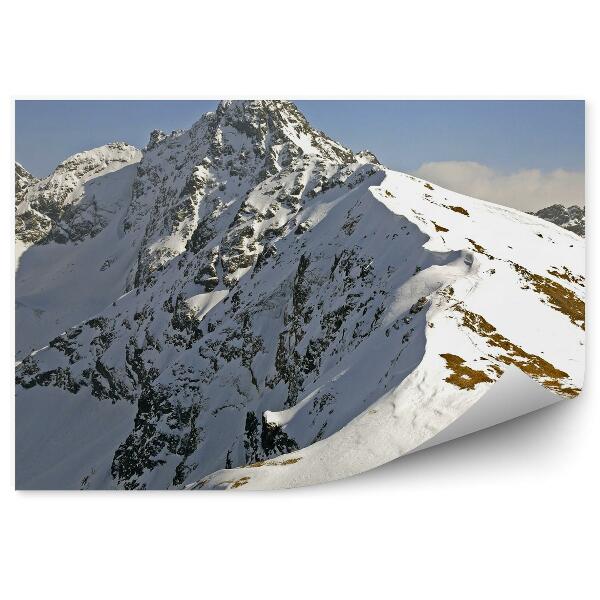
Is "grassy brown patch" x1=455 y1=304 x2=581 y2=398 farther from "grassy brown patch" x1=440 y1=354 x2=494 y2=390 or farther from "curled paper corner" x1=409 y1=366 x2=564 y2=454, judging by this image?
"grassy brown patch" x1=440 y1=354 x2=494 y2=390

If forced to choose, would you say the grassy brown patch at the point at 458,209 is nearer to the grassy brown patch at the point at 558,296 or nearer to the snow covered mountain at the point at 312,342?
the snow covered mountain at the point at 312,342

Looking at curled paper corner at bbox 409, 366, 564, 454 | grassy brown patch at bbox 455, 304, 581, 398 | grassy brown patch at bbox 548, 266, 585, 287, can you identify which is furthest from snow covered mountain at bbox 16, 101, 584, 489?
curled paper corner at bbox 409, 366, 564, 454

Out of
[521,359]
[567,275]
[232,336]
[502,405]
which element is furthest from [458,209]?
[502,405]

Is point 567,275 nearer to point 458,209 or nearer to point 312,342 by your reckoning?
point 312,342
